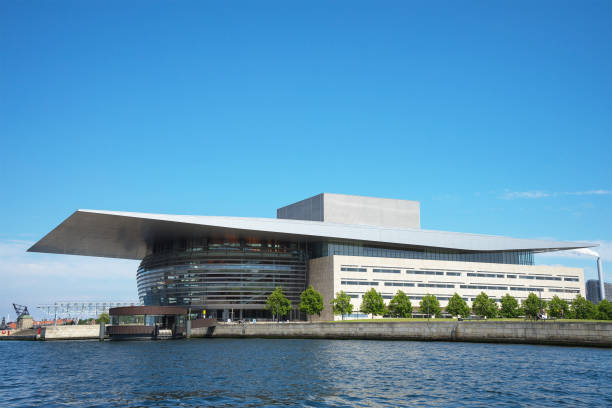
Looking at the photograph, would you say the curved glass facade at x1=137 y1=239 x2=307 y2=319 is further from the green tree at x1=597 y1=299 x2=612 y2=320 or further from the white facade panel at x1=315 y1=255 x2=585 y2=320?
the green tree at x1=597 y1=299 x2=612 y2=320

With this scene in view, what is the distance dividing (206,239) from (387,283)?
25.9 metres

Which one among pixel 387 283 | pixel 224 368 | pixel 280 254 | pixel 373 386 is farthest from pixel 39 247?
pixel 373 386

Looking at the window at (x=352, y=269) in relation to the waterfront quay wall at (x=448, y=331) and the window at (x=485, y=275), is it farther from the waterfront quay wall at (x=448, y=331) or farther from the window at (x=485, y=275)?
the waterfront quay wall at (x=448, y=331)

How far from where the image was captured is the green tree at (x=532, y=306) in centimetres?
7332

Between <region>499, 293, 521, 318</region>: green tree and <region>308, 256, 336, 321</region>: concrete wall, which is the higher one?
<region>308, 256, 336, 321</region>: concrete wall

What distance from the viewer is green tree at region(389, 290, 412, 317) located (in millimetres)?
69562

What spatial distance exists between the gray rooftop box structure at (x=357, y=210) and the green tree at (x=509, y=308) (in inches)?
750

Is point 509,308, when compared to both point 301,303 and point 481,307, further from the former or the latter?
point 301,303

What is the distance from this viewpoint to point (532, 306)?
74.0 m

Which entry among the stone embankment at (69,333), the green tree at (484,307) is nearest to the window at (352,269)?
the green tree at (484,307)

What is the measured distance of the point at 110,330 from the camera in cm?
6031

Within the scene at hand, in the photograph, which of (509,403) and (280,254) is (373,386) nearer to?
(509,403)

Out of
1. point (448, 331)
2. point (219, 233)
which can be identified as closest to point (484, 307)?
point (448, 331)

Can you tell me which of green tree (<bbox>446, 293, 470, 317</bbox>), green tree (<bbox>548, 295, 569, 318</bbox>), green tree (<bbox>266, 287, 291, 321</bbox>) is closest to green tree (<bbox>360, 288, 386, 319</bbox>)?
green tree (<bbox>446, 293, 470, 317</bbox>)
